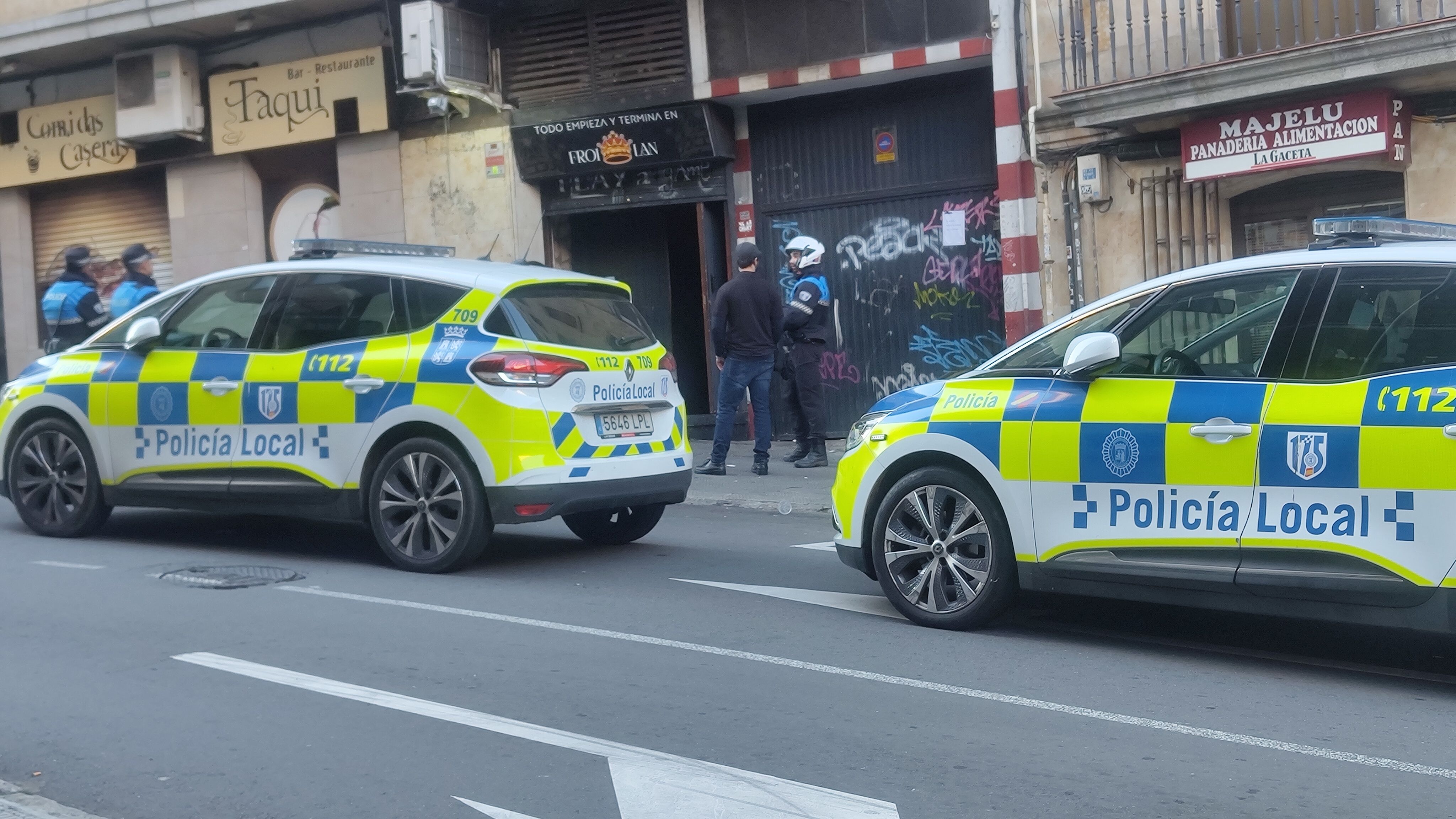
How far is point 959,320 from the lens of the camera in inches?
560

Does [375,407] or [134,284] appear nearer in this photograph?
[375,407]

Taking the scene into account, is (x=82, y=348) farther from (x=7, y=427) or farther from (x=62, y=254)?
(x=62, y=254)

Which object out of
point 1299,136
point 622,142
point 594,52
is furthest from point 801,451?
point 594,52

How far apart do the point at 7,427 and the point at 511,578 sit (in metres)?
3.80

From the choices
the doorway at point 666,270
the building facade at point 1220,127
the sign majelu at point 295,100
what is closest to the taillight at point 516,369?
the building facade at point 1220,127

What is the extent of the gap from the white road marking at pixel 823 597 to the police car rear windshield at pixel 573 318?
144 cm

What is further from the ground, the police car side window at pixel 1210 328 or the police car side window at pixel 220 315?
the police car side window at pixel 220 315

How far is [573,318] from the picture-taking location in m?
8.04

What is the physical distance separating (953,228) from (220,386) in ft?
25.8

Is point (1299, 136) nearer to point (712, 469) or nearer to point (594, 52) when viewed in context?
point (712, 469)

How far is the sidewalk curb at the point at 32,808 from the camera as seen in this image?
4.03m

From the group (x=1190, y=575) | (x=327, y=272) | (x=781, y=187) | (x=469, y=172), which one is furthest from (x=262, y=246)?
(x=1190, y=575)

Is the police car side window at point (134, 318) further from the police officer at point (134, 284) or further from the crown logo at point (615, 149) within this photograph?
the crown logo at point (615, 149)

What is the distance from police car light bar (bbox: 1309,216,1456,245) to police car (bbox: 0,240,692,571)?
3815 mm
